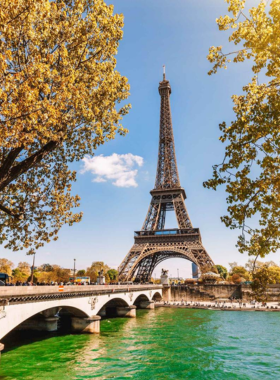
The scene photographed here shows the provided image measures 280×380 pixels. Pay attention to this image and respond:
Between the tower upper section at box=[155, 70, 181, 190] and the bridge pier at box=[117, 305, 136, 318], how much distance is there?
125 ft

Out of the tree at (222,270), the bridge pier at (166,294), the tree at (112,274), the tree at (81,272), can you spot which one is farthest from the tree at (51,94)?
the tree at (222,270)

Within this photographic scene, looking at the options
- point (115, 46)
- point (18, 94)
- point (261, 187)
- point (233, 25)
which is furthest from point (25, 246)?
point (233, 25)

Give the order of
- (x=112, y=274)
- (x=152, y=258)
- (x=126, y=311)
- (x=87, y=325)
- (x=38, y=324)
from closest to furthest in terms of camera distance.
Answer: (x=87, y=325)
(x=38, y=324)
(x=126, y=311)
(x=152, y=258)
(x=112, y=274)

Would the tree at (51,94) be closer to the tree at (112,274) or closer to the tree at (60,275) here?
the tree at (60,275)

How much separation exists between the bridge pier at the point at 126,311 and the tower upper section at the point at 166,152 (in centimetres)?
3823

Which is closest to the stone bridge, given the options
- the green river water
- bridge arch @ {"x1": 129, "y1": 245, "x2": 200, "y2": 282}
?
the green river water

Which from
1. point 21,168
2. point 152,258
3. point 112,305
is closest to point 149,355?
point 21,168

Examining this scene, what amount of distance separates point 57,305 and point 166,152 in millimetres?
61355

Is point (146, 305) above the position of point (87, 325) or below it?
below

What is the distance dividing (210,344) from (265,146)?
65.7ft

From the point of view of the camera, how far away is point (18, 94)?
9.27 meters

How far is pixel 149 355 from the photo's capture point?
18.7 metres

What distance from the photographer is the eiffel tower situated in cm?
6003

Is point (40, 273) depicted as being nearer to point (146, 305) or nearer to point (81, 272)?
point (81, 272)
